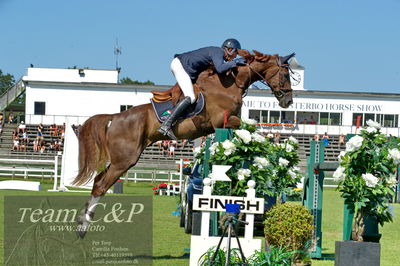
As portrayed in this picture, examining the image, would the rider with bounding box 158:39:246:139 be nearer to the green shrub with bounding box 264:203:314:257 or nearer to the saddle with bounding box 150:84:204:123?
the saddle with bounding box 150:84:204:123

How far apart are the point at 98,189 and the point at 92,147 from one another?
64cm

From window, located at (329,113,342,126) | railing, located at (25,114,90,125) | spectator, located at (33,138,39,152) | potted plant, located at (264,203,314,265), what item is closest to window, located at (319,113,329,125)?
window, located at (329,113,342,126)

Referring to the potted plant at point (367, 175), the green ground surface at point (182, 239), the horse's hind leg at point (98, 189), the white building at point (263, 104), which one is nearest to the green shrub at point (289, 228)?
the potted plant at point (367, 175)

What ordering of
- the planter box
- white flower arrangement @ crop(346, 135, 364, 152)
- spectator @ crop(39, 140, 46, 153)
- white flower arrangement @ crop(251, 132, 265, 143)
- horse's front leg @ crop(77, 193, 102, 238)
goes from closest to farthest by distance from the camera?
the planter box
white flower arrangement @ crop(346, 135, 364, 152)
white flower arrangement @ crop(251, 132, 265, 143)
horse's front leg @ crop(77, 193, 102, 238)
spectator @ crop(39, 140, 46, 153)

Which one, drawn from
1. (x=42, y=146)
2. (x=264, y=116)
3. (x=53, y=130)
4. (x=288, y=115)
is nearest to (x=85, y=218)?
(x=42, y=146)

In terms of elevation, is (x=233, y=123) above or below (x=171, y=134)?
above

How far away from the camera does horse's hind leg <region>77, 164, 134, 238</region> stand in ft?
23.4

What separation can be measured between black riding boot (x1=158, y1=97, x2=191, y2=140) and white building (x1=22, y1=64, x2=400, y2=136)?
1226 inches

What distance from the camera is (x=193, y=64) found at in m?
7.28

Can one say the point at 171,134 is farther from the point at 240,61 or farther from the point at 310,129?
the point at 310,129

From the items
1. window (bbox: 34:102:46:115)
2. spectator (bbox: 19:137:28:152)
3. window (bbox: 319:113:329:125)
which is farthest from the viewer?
window (bbox: 319:113:329:125)

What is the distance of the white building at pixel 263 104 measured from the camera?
3884 cm

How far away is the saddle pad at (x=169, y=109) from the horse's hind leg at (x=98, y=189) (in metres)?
0.75

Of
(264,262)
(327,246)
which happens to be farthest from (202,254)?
(327,246)
